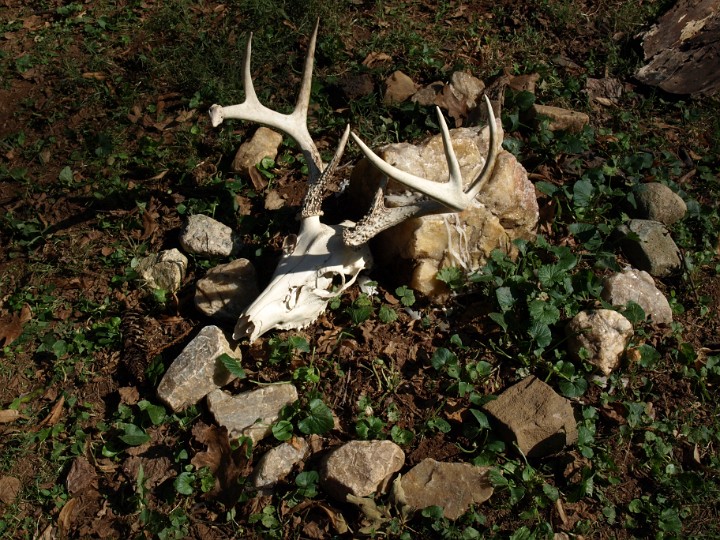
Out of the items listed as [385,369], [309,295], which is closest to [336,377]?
[385,369]

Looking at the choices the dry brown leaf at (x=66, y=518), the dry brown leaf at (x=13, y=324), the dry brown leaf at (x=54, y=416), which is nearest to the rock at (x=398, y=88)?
the dry brown leaf at (x=13, y=324)

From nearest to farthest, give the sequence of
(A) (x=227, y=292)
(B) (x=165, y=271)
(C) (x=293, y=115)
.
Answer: (A) (x=227, y=292), (C) (x=293, y=115), (B) (x=165, y=271)

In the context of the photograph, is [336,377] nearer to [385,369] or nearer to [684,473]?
[385,369]

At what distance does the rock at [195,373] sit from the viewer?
10.9ft

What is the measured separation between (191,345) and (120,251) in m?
1.07

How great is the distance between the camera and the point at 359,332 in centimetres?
369

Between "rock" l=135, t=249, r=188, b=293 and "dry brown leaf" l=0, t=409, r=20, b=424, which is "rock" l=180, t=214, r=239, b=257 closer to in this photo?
"rock" l=135, t=249, r=188, b=293

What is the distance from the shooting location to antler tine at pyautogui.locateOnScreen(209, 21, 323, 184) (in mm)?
3588

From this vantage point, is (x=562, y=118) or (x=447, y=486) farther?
(x=562, y=118)

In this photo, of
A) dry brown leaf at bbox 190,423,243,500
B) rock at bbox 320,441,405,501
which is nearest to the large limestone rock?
rock at bbox 320,441,405,501

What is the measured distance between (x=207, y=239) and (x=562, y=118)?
8.56ft

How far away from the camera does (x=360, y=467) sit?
3.00 metres

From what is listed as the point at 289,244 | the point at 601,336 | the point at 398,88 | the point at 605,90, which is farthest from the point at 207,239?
the point at 605,90

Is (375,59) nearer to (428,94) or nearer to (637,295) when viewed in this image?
(428,94)
